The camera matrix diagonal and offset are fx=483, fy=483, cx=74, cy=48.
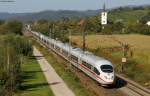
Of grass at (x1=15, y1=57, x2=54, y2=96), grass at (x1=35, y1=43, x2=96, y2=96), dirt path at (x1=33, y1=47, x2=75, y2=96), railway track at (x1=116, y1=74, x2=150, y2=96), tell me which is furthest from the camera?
railway track at (x1=116, y1=74, x2=150, y2=96)

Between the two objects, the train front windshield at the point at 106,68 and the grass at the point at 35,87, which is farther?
the train front windshield at the point at 106,68

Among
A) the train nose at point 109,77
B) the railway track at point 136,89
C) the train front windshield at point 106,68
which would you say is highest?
the train front windshield at point 106,68

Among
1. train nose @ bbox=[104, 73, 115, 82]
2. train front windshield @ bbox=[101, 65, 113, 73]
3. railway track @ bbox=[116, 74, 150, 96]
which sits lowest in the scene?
railway track @ bbox=[116, 74, 150, 96]

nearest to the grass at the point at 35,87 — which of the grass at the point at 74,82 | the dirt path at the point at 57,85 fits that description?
the dirt path at the point at 57,85

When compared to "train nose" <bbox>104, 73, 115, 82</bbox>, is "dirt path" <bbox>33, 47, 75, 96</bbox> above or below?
below

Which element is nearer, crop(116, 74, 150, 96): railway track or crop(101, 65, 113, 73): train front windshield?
crop(116, 74, 150, 96): railway track

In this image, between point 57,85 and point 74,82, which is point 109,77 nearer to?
point 57,85

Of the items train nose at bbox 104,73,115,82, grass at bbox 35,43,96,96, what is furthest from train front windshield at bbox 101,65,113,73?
grass at bbox 35,43,96,96

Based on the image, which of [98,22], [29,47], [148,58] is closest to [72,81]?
[148,58]

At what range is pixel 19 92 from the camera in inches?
1540

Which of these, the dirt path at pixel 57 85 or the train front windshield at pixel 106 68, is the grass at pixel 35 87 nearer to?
the dirt path at pixel 57 85

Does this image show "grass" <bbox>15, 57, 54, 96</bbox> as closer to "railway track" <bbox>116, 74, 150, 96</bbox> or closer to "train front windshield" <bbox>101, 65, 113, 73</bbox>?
"train front windshield" <bbox>101, 65, 113, 73</bbox>

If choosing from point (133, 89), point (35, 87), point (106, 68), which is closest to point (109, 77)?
point (106, 68)

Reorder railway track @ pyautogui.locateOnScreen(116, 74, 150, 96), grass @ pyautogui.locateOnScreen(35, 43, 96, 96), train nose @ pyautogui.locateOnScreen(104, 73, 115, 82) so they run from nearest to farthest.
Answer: grass @ pyautogui.locateOnScreen(35, 43, 96, 96)
railway track @ pyautogui.locateOnScreen(116, 74, 150, 96)
train nose @ pyautogui.locateOnScreen(104, 73, 115, 82)
